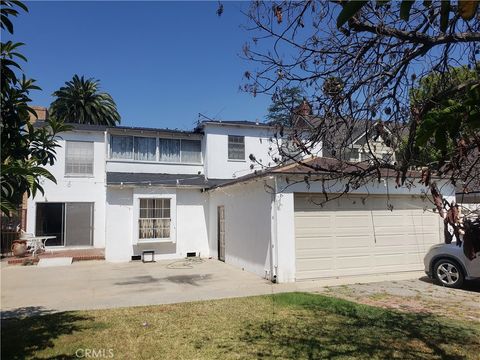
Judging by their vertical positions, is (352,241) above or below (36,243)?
above

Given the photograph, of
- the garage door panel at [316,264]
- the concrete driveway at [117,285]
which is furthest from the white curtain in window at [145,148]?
the garage door panel at [316,264]

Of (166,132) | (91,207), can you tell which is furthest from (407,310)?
(91,207)

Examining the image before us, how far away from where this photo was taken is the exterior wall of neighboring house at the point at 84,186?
22.3 meters

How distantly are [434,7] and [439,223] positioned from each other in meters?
12.2

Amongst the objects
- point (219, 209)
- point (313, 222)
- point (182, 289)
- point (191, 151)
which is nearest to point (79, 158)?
point (191, 151)

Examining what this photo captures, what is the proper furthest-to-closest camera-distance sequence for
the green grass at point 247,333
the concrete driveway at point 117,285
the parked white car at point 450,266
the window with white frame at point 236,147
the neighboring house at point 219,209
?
the window with white frame at point 236,147, the neighboring house at point 219,209, the parked white car at point 450,266, the concrete driveway at point 117,285, the green grass at point 247,333

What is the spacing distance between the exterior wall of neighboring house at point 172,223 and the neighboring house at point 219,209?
5cm

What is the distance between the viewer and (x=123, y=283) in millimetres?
12695

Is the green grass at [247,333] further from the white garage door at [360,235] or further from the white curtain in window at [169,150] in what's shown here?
the white curtain in window at [169,150]

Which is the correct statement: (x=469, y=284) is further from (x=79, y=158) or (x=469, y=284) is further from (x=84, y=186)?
(x=79, y=158)

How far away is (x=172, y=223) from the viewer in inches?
763

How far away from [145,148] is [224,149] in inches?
166

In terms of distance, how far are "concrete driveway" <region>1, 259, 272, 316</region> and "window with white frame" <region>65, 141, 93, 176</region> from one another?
701cm

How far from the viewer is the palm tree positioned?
42.1 m
